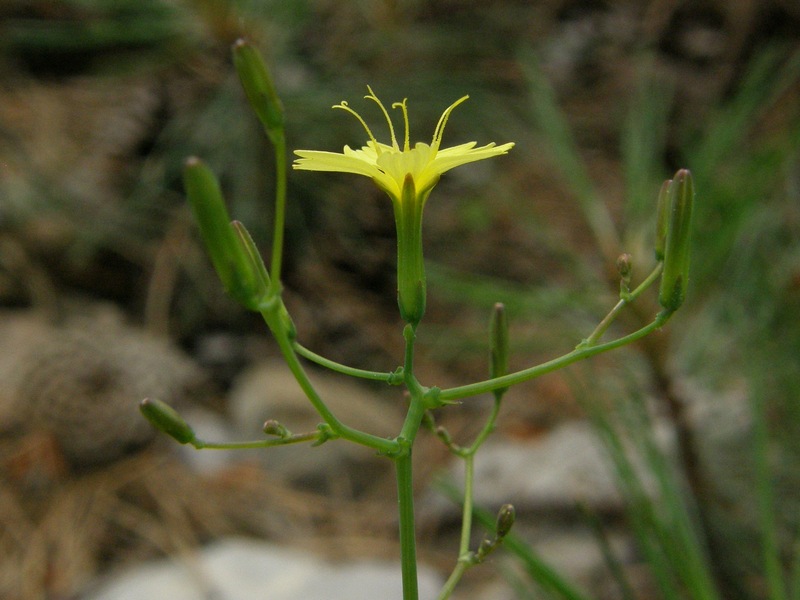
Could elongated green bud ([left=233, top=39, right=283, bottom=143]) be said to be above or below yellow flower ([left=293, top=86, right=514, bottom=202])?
above

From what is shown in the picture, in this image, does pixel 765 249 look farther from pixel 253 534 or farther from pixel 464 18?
pixel 464 18

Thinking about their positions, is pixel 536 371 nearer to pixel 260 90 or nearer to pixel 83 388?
pixel 260 90

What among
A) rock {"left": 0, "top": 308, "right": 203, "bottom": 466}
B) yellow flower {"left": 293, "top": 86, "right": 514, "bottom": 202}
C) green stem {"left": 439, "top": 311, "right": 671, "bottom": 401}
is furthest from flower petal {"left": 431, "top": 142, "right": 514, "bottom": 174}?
rock {"left": 0, "top": 308, "right": 203, "bottom": 466}

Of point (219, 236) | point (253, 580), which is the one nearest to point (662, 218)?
point (219, 236)

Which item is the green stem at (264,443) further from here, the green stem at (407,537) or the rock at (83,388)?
the rock at (83,388)

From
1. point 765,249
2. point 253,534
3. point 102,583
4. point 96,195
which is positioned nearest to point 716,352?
point 765,249

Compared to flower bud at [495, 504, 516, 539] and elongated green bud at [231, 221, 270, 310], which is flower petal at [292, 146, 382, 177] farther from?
flower bud at [495, 504, 516, 539]
